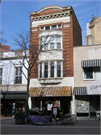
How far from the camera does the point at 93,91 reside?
13.7 meters

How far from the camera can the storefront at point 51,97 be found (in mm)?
19156

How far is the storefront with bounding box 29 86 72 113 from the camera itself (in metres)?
19.2

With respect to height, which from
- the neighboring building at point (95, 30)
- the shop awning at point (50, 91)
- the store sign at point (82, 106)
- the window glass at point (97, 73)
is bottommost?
the store sign at point (82, 106)

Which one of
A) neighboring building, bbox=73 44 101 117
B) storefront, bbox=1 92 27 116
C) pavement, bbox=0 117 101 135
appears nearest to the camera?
pavement, bbox=0 117 101 135

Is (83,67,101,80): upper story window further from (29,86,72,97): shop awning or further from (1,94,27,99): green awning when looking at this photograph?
(1,94,27,99): green awning

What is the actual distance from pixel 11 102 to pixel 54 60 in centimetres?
822

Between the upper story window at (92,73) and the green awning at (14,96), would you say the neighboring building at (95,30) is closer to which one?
the upper story window at (92,73)

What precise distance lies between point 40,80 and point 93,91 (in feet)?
28.2

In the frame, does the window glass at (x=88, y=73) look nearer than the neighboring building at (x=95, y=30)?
Yes

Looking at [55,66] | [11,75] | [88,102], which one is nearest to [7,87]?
[11,75]

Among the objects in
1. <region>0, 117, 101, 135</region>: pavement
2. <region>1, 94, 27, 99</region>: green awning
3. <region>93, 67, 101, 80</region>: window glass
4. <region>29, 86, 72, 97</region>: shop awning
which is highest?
<region>93, 67, 101, 80</region>: window glass

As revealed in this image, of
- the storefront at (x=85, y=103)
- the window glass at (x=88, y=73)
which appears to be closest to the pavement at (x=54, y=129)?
the storefront at (x=85, y=103)

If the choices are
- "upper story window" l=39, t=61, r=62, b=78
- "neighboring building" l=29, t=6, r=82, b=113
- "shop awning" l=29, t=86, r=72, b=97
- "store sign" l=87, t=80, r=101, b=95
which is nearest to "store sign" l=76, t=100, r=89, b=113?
"neighboring building" l=29, t=6, r=82, b=113

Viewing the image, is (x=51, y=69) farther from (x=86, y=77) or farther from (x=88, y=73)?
(x=88, y=73)
